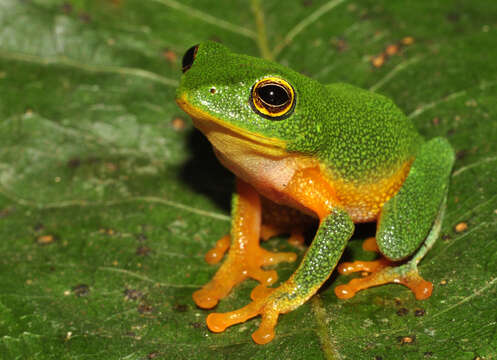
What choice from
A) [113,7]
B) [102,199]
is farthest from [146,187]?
[113,7]

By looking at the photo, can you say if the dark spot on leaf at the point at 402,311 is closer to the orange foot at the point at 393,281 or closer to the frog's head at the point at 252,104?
the orange foot at the point at 393,281

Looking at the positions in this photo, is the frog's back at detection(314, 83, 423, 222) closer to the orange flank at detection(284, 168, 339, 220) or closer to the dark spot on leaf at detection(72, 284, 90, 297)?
the orange flank at detection(284, 168, 339, 220)

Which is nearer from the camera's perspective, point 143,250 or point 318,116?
point 318,116

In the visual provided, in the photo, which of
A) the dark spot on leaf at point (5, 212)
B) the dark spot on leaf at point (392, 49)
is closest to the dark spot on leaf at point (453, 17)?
the dark spot on leaf at point (392, 49)

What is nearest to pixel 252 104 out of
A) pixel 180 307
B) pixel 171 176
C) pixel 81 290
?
pixel 180 307

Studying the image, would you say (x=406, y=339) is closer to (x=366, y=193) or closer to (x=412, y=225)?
(x=412, y=225)

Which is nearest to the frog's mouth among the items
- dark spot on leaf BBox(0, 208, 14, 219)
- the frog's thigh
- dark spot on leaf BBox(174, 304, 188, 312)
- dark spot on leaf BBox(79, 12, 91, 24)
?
the frog's thigh
